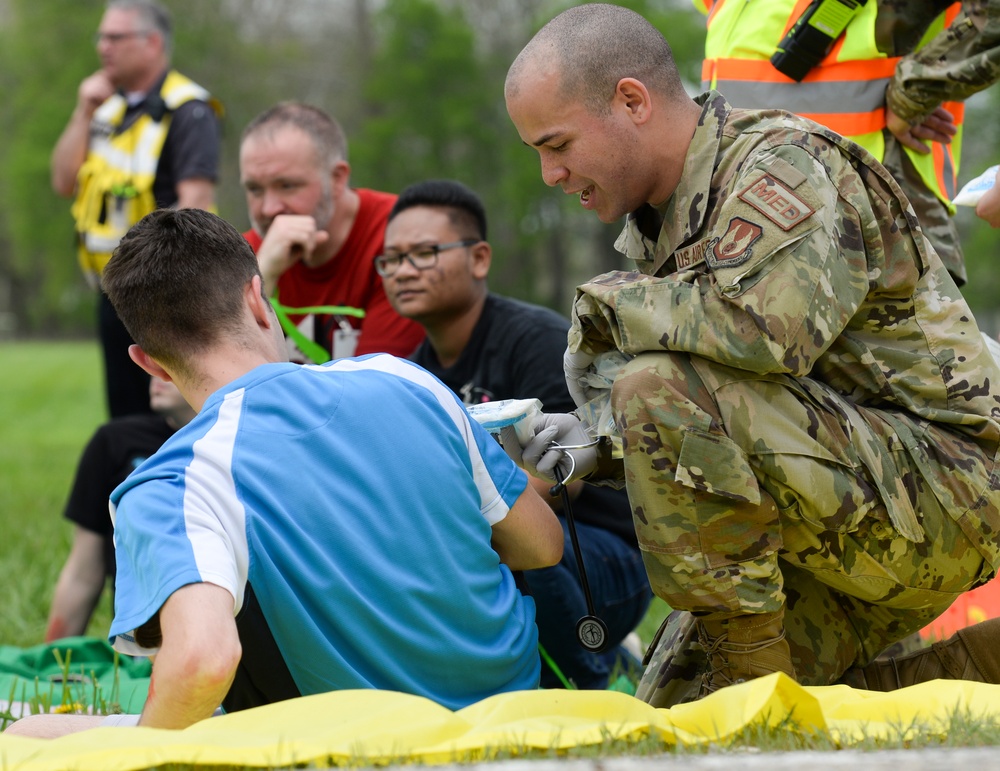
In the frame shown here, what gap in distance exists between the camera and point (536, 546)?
92.8 inches

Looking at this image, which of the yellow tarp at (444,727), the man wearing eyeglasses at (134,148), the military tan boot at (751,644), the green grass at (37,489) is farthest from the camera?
the man wearing eyeglasses at (134,148)

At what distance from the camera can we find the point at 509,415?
8.11 feet

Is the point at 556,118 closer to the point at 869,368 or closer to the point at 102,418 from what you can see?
the point at 869,368

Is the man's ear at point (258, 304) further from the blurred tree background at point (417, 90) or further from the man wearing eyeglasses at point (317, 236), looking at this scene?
the blurred tree background at point (417, 90)

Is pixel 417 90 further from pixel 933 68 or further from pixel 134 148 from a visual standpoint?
pixel 933 68

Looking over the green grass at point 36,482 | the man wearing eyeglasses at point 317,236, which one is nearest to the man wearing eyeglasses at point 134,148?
the green grass at point 36,482

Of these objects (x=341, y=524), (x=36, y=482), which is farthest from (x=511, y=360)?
(x=36, y=482)

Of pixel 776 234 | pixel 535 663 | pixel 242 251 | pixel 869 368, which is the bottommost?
pixel 535 663

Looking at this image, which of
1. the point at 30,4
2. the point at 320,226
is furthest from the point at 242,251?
the point at 30,4

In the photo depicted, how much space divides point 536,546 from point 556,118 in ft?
2.98

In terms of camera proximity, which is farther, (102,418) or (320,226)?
(102,418)

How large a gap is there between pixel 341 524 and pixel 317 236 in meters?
2.28

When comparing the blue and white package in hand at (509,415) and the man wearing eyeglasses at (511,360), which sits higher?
the blue and white package in hand at (509,415)

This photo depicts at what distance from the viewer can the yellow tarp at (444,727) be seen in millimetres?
1741
